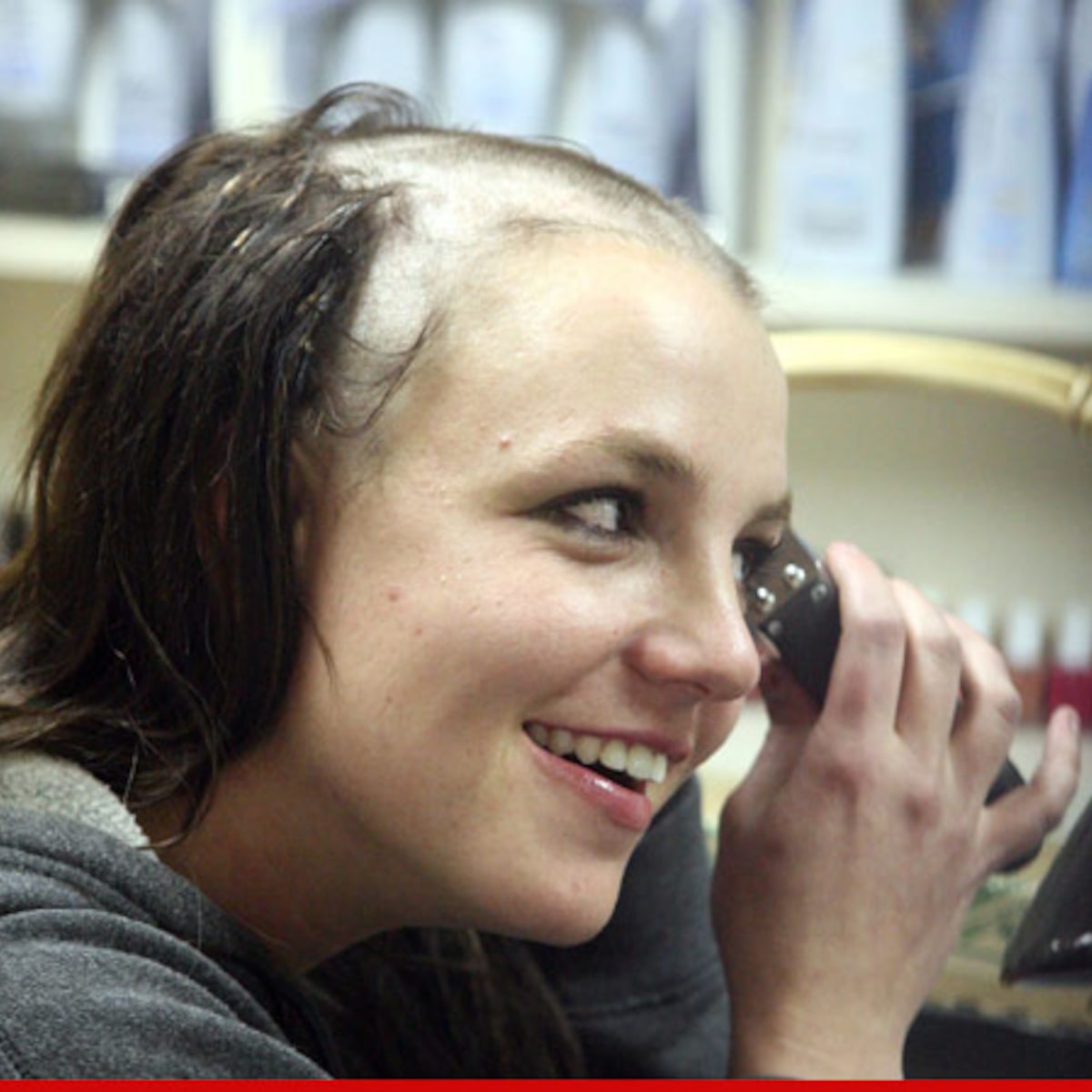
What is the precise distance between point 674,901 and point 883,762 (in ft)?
0.69

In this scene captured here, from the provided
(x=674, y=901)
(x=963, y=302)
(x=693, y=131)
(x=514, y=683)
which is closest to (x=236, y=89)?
(x=693, y=131)

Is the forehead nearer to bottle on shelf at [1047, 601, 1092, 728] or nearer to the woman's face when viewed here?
the woman's face

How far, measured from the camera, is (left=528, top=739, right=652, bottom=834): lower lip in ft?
2.61

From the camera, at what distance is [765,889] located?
0.96 metres

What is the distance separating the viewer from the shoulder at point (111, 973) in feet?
2.14

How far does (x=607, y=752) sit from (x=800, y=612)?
18 centimetres

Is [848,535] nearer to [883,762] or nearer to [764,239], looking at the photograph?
[764,239]

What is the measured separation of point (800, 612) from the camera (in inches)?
37.2

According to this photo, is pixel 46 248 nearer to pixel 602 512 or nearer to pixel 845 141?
pixel 845 141

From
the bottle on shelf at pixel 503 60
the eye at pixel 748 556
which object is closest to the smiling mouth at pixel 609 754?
the eye at pixel 748 556

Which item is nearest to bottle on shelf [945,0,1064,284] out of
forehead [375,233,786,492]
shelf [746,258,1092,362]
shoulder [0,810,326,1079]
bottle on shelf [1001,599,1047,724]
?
shelf [746,258,1092,362]

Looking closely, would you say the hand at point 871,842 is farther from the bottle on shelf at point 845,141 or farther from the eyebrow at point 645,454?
the bottle on shelf at point 845,141

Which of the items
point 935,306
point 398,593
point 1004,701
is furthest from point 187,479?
point 935,306

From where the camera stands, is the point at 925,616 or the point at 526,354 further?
the point at 925,616
